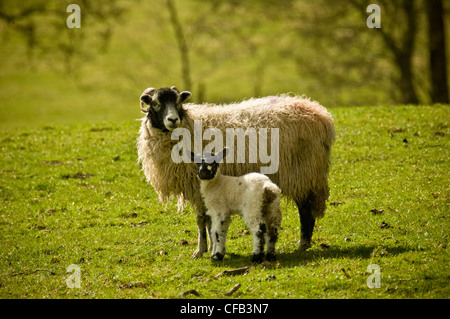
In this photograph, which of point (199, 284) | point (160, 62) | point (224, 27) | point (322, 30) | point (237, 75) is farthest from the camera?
point (237, 75)

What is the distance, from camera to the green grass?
342 inches

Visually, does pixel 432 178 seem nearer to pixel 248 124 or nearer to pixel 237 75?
pixel 248 124

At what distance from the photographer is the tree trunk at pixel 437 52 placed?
1017 inches

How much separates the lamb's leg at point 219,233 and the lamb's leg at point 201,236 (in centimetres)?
67

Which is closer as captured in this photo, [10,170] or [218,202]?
[218,202]

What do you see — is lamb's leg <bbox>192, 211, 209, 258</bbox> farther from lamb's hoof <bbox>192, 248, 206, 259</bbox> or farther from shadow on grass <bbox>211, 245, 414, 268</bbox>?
shadow on grass <bbox>211, 245, 414, 268</bbox>

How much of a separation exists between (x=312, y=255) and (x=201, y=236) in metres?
1.99

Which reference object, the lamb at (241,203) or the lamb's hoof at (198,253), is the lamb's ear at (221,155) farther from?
the lamb's hoof at (198,253)

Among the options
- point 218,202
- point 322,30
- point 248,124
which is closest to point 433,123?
point 248,124

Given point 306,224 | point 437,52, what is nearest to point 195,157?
point 306,224

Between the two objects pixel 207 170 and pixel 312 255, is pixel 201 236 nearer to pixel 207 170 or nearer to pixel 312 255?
pixel 207 170

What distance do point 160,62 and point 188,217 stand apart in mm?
32886

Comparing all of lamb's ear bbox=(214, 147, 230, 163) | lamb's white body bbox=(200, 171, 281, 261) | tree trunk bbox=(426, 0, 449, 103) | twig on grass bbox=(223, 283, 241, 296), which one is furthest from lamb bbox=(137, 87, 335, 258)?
tree trunk bbox=(426, 0, 449, 103)

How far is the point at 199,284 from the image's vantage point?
Answer: 866 centimetres
